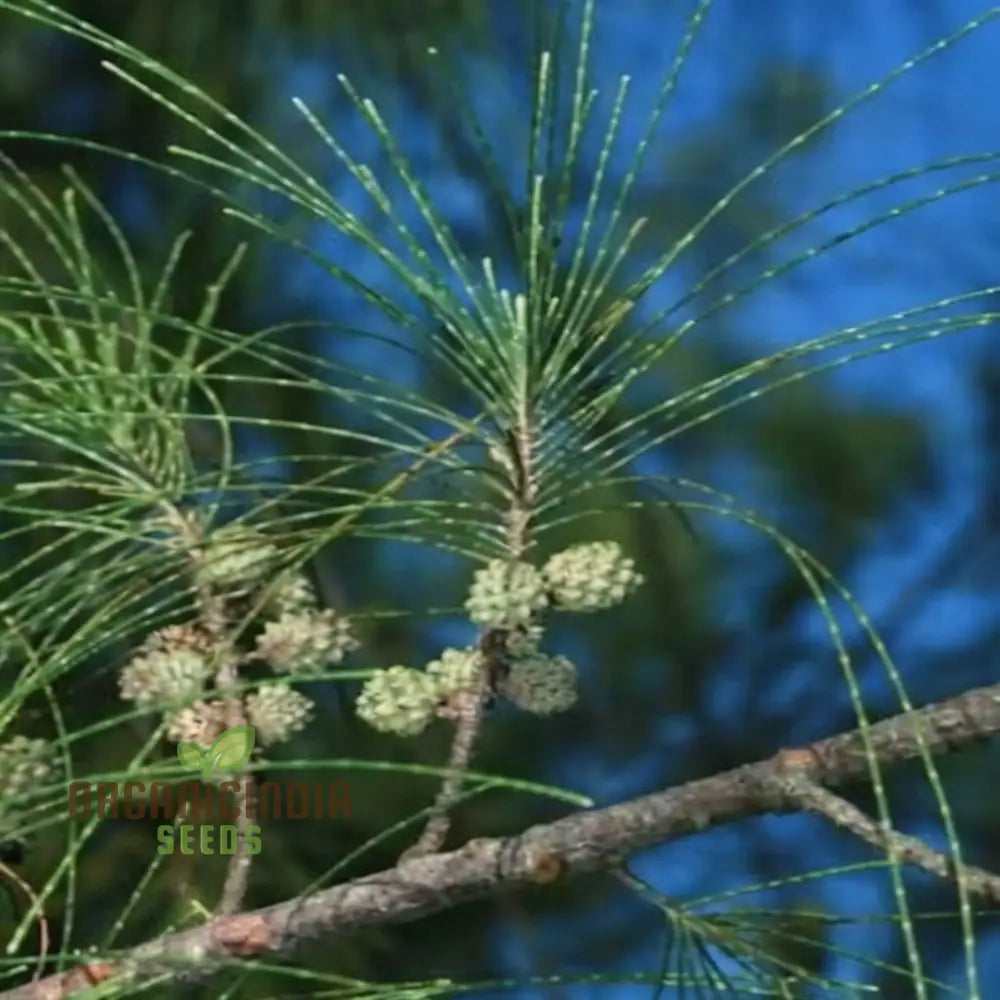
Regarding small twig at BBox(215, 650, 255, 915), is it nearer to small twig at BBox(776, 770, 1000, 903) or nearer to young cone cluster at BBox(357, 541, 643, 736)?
young cone cluster at BBox(357, 541, 643, 736)

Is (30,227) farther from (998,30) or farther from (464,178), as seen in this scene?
(998,30)

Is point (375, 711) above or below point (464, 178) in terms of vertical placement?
below

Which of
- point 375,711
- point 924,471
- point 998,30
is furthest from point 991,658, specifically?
point 375,711

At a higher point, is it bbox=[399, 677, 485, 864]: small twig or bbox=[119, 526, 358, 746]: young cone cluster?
bbox=[119, 526, 358, 746]: young cone cluster

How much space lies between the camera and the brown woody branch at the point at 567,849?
12.4 inches

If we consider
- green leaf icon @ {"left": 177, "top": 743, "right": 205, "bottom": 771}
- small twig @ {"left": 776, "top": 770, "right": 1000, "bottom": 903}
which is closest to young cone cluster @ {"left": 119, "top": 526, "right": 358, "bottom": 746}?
green leaf icon @ {"left": 177, "top": 743, "right": 205, "bottom": 771}

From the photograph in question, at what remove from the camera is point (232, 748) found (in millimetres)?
376

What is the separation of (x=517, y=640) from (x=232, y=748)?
8 centimetres

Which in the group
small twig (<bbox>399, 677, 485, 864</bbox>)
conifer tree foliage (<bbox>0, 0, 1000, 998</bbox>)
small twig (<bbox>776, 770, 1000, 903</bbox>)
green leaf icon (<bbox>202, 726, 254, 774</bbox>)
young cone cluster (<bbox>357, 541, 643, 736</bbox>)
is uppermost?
conifer tree foliage (<bbox>0, 0, 1000, 998</bbox>)

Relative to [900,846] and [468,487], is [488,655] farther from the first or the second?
[468,487]

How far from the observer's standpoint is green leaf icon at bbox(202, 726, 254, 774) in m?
0.37

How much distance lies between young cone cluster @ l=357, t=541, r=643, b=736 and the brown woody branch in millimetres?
33

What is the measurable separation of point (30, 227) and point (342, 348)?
0.14 m

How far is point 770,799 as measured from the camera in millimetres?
323
